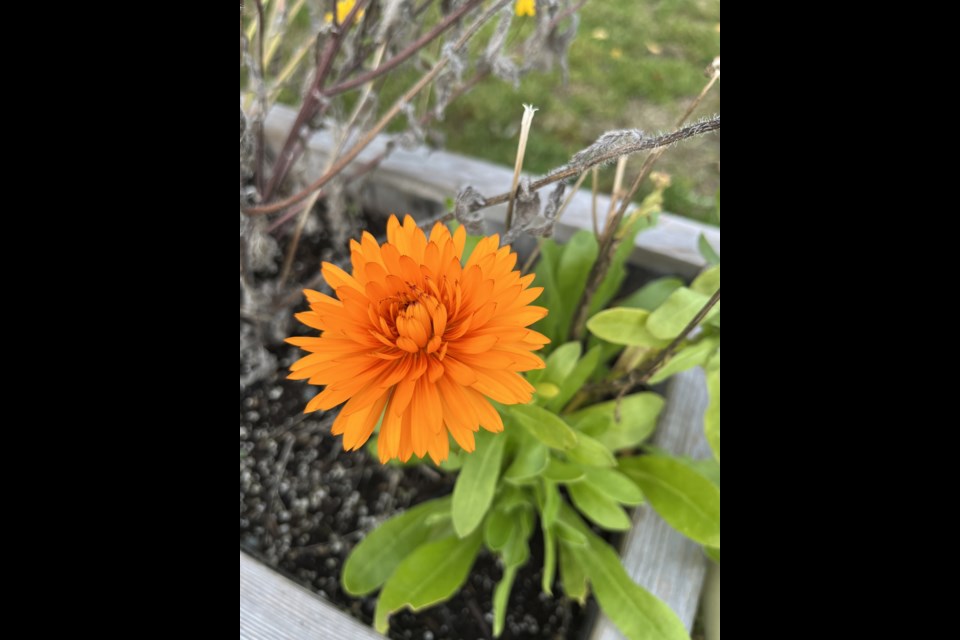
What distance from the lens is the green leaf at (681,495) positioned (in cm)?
94

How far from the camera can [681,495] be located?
3.26 feet

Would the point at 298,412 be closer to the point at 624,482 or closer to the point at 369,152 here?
the point at 369,152

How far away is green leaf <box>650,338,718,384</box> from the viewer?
0.94 m

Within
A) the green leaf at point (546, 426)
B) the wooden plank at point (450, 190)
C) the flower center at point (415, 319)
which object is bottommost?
the green leaf at point (546, 426)

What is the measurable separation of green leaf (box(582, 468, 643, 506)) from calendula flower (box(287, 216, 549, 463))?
39cm

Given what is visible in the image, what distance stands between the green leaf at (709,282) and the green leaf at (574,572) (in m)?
0.44

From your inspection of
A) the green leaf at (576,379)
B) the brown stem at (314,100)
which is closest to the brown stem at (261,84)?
the brown stem at (314,100)

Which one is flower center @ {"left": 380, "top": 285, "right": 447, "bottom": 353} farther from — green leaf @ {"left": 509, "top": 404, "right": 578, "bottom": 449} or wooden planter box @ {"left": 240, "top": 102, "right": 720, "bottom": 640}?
wooden planter box @ {"left": 240, "top": 102, "right": 720, "bottom": 640}

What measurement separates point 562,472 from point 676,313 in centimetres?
27

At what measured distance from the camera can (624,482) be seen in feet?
3.10

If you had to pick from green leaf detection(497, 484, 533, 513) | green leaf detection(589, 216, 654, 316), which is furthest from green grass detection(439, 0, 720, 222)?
green leaf detection(497, 484, 533, 513)

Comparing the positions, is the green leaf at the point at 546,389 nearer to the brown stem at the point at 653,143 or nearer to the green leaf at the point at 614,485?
the green leaf at the point at 614,485
